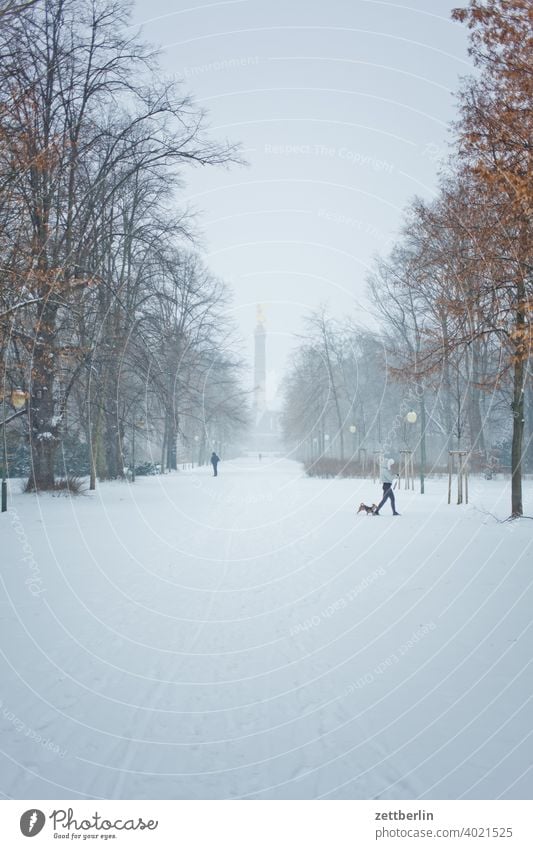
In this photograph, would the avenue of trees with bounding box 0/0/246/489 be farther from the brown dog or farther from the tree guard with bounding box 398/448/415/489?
the tree guard with bounding box 398/448/415/489

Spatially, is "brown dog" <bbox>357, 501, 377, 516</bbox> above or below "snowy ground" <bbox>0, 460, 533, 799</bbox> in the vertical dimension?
above

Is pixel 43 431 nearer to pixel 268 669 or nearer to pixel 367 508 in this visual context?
pixel 367 508

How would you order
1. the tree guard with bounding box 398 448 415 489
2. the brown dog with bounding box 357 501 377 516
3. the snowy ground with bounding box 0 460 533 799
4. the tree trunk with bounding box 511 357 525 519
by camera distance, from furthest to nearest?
the tree guard with bounding box 398 448 415 489 < the brown dog with bounding box 357 501 377 516 < the tree trunk with bounding box 511 357 525 519 < the snowy ground with bounding box 0 460 533 799

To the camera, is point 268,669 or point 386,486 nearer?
point 268,669

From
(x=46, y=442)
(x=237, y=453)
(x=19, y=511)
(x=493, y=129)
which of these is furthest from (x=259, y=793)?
(x=237, y=453)

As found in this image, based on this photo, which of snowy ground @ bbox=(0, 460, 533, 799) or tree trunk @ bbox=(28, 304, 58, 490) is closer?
snowy ground @ bbox=(0, 460, 533, 799)

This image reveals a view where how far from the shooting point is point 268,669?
4.78 meters

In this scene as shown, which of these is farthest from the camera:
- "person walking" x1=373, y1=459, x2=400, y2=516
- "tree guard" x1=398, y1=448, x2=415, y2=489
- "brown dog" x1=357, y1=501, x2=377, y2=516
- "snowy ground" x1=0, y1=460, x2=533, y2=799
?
"tree guard" x1=398, y1=448, x2=415, y2=489

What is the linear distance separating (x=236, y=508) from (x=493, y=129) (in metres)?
Result: 12.9

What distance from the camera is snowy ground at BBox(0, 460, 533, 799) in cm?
320

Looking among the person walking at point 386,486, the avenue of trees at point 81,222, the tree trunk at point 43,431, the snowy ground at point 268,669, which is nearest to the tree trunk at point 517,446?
the snowy ground at point 268,669

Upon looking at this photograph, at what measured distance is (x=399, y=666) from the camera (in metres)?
4.79

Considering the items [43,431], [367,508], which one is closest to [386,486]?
[367,508]

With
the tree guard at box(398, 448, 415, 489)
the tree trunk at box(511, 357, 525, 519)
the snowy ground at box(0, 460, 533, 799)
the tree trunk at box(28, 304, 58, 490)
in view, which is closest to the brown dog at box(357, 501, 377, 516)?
the tree trunk at box(511, 357, 525, 519)
